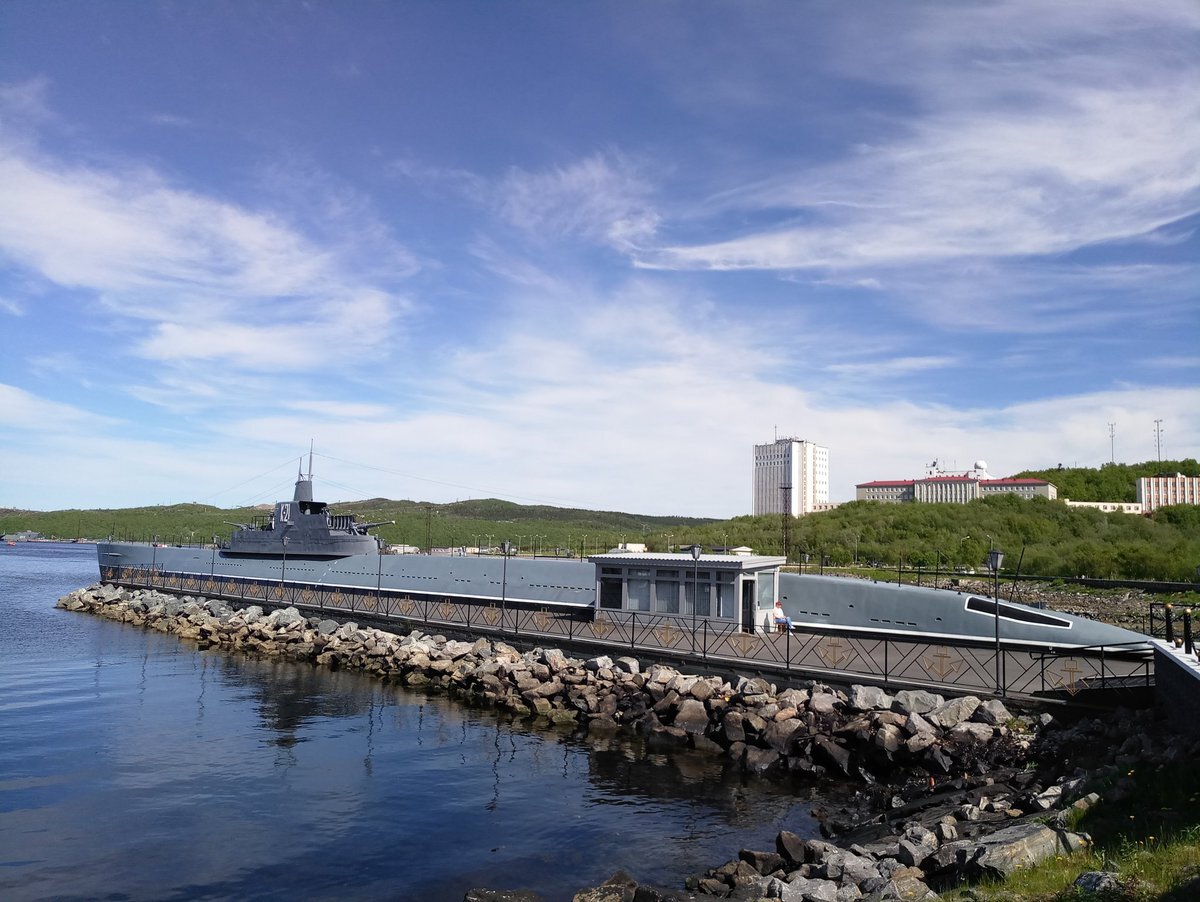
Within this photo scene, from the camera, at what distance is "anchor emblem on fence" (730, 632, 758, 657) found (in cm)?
2530

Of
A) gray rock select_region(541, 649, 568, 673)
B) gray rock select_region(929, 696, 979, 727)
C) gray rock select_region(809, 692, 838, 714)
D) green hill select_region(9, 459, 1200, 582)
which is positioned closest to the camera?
Answer: gray rock select_region(929, 696, 979, 727)

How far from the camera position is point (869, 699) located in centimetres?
2083

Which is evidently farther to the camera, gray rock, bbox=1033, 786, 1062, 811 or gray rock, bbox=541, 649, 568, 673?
gray rock, bbox=541, 649, 568, 673

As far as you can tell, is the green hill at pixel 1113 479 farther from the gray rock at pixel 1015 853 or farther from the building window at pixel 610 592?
the gray rock at pixel 1015 853

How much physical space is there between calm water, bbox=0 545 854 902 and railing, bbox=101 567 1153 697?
4.42 meters

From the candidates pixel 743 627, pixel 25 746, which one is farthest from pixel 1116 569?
pixel 25 746

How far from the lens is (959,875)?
1095cm

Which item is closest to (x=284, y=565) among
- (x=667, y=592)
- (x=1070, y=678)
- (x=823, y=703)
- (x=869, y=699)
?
(x=667, y=592)

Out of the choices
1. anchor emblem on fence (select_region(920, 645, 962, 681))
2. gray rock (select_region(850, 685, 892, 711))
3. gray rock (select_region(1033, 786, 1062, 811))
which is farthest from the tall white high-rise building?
gray rock (select_region(1033, 786, 1062, 811))

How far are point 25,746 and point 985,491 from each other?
134 metres

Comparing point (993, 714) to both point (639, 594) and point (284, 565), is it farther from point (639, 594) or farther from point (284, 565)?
point (284, 565)

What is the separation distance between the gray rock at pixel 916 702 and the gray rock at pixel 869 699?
0.71ft

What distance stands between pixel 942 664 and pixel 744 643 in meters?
6.08

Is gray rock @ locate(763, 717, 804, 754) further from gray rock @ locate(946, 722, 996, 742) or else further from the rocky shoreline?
gray rock @ locate(946, 722, 996, 742)
